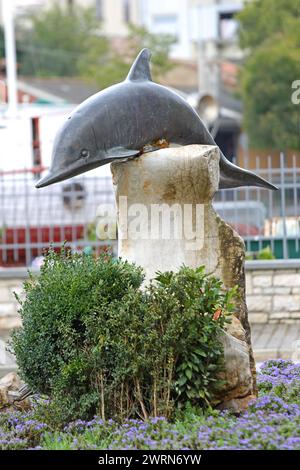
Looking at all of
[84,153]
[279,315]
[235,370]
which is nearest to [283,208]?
[279,315]

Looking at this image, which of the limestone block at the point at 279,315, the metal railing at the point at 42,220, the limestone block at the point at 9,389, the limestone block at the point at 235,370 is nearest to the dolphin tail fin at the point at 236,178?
the limestone block at the point at 235,370

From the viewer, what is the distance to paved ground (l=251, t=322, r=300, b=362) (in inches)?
438

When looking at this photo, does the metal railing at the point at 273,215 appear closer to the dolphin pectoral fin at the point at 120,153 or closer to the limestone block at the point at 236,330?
the limestone block at the point at 236,330

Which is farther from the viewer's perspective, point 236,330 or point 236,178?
point 236,178

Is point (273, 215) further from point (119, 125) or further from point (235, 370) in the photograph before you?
point (235, 370)

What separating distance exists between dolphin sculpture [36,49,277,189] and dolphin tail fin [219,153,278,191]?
625 mm

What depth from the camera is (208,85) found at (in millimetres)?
38781

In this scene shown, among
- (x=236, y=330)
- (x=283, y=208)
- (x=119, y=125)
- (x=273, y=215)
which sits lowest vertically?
(x=236, y=330)

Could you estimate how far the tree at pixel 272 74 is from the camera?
32.8 m

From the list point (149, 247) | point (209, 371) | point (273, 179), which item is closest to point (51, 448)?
point (209, 371)

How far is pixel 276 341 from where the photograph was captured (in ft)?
38.6

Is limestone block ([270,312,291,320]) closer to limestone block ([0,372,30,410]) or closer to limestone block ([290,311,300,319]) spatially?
limestone block ([290,311,300,319])

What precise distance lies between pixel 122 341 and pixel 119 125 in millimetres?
1459

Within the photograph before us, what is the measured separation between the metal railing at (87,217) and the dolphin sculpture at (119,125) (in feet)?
18.2
